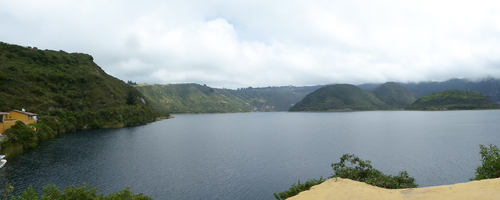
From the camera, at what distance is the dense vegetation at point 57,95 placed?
316ft

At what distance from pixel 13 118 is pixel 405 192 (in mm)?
102417

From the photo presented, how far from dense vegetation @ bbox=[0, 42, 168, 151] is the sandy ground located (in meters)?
74.6

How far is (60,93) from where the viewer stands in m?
133

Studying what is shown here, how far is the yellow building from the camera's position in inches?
2542

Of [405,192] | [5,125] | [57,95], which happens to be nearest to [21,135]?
[5,125]

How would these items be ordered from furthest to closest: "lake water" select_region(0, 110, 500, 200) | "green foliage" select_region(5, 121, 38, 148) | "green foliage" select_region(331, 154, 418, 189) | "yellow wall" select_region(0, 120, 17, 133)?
"yellow wall" select_region(0, 120, 17, 133) < "green foliage" select_region(5, 121, 38, 148) < "lake water" select_region(0, 110, 500, 200) < "green foliage" select_region(331, 154, 418, 189)

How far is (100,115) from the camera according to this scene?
5315 inches

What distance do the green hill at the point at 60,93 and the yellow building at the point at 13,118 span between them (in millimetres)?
10261

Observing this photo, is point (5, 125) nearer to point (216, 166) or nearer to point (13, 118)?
point (13, 118)

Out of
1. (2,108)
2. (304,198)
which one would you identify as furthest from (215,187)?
(2,108)

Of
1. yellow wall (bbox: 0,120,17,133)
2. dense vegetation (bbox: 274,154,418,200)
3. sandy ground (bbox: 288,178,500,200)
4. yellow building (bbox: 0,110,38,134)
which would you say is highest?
yellow building (bbox: 0,110,38,134)

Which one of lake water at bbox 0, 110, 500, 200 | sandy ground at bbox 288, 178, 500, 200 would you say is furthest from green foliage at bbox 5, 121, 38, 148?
sandy ground at bbox 288, 178, 500, 200

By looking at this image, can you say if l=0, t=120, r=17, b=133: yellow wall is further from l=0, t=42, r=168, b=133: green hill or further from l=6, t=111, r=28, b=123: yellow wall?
l=0, t=42, r=168, b=133: green hill

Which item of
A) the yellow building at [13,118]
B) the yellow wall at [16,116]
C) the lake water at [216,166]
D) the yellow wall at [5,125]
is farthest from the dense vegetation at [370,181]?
the yellow wall at [16,116]
